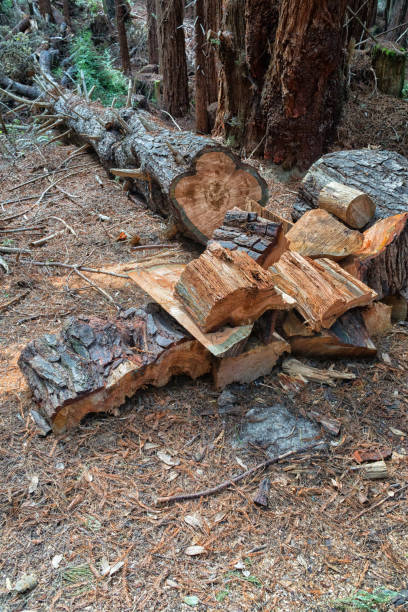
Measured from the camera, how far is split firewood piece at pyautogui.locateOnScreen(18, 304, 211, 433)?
2.31 m

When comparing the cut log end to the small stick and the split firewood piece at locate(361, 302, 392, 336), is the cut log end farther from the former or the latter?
the small stick

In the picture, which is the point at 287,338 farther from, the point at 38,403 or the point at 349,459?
the point at 38,403

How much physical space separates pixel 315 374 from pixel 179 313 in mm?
932

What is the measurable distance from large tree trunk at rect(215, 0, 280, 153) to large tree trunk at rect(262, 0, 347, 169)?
25 centimetres

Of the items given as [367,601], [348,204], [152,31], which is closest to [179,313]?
[367,601]

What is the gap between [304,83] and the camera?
516 centimetres

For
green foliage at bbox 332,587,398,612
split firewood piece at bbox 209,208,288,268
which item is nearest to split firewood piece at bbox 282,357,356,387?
split firewood piece at bbox 209,208,288,268

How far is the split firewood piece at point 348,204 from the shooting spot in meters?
3.44

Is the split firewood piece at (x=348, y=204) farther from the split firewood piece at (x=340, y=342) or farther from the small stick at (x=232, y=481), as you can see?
the small stick at (x=232, y=481)

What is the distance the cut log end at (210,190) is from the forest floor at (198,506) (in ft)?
5.72

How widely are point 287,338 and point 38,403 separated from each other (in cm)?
151

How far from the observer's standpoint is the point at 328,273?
290 cm

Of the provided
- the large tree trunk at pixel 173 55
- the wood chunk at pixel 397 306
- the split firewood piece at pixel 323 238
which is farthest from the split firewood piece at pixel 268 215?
the large tree trunk at pixel 173 55

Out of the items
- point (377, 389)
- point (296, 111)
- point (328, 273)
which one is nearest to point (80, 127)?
point (296, 111)
